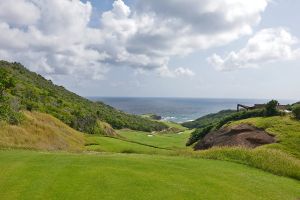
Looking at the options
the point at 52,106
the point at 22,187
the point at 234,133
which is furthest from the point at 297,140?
the point at 52,106

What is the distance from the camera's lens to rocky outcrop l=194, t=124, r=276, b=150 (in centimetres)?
4166

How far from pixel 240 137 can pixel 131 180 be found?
96.1 ft

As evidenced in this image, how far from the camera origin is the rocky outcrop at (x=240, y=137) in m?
41.7

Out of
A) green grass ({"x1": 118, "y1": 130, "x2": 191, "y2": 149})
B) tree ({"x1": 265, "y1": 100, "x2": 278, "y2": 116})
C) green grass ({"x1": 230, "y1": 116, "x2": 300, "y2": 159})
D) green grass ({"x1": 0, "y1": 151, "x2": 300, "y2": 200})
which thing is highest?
tree ({"x1": 265, "y1": 100, "x2": 278, "y2": 116})

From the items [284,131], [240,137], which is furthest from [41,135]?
[284,131]

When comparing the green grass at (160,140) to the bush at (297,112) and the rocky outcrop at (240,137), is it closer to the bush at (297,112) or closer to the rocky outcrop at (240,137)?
the rocky outcrop at (240,137)

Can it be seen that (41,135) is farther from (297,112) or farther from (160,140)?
(297,112)

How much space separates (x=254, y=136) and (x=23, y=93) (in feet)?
183

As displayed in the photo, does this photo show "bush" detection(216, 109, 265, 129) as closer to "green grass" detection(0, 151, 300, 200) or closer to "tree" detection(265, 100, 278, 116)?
"tree" detection(265, 100, 278, 116)

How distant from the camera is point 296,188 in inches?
799

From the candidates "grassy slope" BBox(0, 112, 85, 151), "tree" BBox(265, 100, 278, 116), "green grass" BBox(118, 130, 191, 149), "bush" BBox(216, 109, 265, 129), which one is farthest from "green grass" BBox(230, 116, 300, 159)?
"grassy slope" BBox(0, 112, 85, 151)

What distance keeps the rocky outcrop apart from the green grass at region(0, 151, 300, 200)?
18.3 metres

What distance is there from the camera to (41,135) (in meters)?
48.4

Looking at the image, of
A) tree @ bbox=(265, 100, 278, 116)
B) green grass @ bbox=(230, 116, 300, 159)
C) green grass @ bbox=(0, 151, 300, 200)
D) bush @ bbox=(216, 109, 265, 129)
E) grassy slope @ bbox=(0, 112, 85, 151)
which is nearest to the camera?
green grass @ bbox=(0, 151, 300, 200)
